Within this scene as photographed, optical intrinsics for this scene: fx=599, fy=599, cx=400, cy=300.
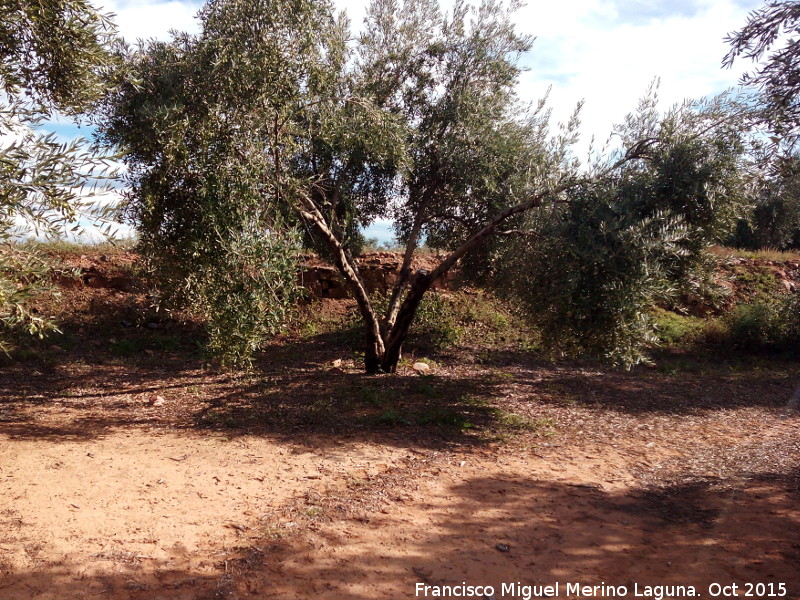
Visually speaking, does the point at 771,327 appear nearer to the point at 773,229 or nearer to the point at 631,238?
the point at 631,238

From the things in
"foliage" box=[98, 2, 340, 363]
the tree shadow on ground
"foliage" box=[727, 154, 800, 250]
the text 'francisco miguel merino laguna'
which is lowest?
the text 'francisco miguel merino laguna'

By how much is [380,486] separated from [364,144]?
4.65 meters

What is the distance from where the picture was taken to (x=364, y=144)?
827 centimetres

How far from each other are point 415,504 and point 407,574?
47.1 inches

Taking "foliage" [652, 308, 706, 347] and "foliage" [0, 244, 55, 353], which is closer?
"foliage" [0, 244, 55, 353]

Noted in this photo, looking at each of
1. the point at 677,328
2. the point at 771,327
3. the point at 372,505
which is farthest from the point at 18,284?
the point at 771,327

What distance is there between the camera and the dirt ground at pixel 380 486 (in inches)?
171

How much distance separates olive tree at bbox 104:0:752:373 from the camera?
6.66 m

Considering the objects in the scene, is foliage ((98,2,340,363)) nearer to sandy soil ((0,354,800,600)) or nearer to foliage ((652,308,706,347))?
sandy soil ((0,354,800,600))

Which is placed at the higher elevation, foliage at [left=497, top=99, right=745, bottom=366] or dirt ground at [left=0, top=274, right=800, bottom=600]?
foliage at [left=497, top=99, right=745, bottom=366]

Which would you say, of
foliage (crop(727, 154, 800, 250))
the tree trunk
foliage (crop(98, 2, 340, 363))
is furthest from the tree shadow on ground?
foliage (crop(727, 154, 800, 250))

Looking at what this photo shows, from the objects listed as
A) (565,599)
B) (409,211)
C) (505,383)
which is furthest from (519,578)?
(409,211)

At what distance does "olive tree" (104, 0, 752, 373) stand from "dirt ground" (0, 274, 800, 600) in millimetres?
1977

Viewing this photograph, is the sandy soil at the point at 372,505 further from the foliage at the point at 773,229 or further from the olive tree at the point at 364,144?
the foliage at the point at 773,229
